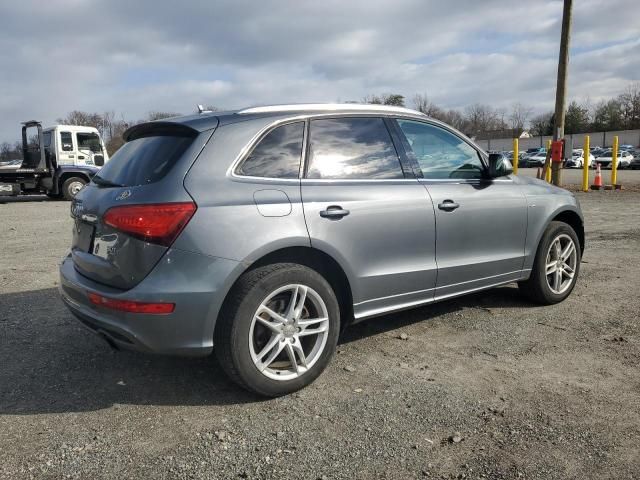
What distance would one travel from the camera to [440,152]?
4.18 meters

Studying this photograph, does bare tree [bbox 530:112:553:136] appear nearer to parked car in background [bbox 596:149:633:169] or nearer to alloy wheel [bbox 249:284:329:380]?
parked car in background [bbox 596:149:633:169]

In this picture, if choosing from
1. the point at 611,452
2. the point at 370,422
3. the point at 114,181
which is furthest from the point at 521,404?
the point at 114,181

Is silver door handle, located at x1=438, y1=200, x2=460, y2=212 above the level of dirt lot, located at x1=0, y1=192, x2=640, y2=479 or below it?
above

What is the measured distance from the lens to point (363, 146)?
3.71 m

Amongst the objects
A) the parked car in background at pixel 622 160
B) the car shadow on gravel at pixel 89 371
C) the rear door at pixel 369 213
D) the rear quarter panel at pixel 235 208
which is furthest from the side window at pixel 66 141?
the parked car in background at pixel 622 160

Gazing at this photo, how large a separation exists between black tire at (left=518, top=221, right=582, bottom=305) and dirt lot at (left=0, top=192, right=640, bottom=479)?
174 millimetres

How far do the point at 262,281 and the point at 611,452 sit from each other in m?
1.91

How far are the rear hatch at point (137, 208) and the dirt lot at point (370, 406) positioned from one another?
0.79m

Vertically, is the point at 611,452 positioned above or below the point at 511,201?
below

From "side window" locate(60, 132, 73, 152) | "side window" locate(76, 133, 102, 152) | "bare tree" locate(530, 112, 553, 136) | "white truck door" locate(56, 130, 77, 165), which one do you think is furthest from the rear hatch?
"bare tree" locate(530, 112, 553, 136)

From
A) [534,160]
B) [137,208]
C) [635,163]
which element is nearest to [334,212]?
[137,208]

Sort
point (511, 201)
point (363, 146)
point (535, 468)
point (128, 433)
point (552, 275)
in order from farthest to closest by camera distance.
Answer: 1. point (552, 275)
2. point (511, 201)
3. point (363, 146)
4. point (128, 433)
5. point (535, 468)

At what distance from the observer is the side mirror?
14.2ft

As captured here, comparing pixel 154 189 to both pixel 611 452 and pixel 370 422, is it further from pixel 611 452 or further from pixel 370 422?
pixel 611 452
